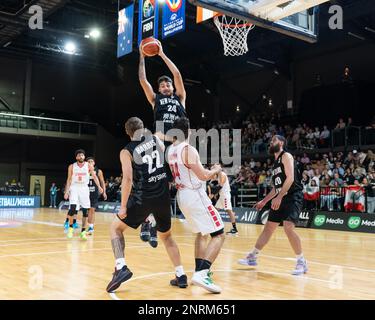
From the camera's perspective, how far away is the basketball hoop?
34.1ft

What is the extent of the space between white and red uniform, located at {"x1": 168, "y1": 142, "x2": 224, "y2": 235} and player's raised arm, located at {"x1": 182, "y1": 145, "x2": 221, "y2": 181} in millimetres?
58

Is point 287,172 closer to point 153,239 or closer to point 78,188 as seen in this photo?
point 153,239

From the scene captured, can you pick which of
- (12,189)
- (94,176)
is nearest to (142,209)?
(94,176)

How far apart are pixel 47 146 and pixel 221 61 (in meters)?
13.7

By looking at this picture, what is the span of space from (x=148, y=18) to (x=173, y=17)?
3.88 ft

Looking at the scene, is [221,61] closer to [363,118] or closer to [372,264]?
[363,118]

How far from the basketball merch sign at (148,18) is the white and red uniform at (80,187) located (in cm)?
495

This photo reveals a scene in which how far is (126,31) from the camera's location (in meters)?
15.0

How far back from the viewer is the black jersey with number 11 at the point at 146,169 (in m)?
4.92

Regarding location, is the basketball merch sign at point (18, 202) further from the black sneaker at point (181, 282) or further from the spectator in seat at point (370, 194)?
the black sneaker at point (181, 282)

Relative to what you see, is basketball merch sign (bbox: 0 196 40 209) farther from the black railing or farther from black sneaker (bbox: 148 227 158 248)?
black sneaker (bbox: 148 227 158 248)

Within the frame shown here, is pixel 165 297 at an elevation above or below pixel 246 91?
below
